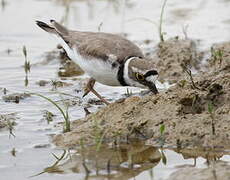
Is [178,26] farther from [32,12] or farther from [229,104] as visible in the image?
[229,104]

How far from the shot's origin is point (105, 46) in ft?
26.3

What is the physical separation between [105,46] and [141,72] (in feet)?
2.09

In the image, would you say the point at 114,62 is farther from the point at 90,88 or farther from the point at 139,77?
the point at 90,88

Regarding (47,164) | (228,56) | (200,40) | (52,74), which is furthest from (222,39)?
(47,164)

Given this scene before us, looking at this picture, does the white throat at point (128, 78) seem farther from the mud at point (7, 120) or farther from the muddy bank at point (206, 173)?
the muddy bank at point (206, 173)

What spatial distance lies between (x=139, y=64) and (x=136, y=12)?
5175mm

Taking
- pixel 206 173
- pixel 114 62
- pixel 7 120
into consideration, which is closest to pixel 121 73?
pixel 114 62

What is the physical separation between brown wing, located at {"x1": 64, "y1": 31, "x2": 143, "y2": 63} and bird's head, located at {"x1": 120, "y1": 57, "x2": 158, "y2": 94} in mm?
149

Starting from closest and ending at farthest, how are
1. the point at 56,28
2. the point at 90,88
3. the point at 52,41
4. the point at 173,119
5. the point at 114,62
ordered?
the point at 173,119, the point at 114,62, the point at 90,88, the point at 56,28, the point at 52,41

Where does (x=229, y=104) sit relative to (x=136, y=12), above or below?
below

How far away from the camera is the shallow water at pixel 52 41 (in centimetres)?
642

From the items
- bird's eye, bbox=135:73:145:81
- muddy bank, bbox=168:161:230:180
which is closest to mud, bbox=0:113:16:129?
bird's eye, bbox=135:73:145:81

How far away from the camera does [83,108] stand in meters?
8.38

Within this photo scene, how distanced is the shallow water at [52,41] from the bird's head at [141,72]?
2.73ft
